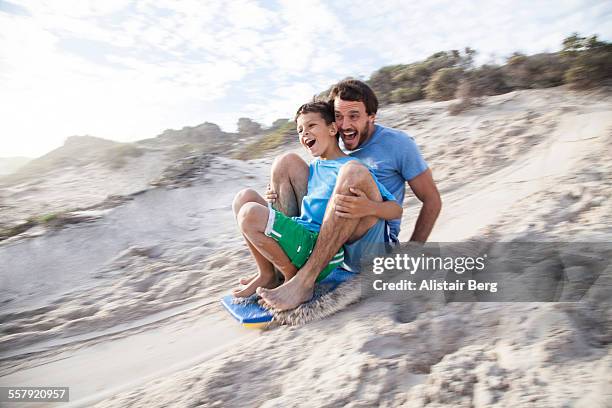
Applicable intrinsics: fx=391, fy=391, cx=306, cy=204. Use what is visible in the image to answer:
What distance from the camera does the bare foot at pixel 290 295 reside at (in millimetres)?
2021

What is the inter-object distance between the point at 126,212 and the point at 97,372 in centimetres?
289

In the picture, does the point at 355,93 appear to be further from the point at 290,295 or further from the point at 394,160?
the point at 290,295

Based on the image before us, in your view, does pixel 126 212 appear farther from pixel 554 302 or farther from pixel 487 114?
pixel 487 114

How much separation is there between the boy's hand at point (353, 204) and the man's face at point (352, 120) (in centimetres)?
65

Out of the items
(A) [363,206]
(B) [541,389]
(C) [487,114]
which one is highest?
(C) [487,114]

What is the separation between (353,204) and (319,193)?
1.15ft

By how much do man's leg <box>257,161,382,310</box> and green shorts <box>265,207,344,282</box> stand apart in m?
0.06

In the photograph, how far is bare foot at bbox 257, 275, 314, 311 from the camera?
2.02 m

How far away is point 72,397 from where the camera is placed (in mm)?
1795

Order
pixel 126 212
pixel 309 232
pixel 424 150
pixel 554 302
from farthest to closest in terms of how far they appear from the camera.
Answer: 1. pixel 424 150
2. pixel 126 212
3. pixel 309 232
4. pixel 554 302

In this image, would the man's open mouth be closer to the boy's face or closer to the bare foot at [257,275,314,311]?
the boy's face

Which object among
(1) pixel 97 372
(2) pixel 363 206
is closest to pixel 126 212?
(1) pixel 97 372

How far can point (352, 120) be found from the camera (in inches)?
94.5

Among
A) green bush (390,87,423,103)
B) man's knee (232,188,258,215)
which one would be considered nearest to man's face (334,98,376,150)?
man's knee (232,188,258,215)
